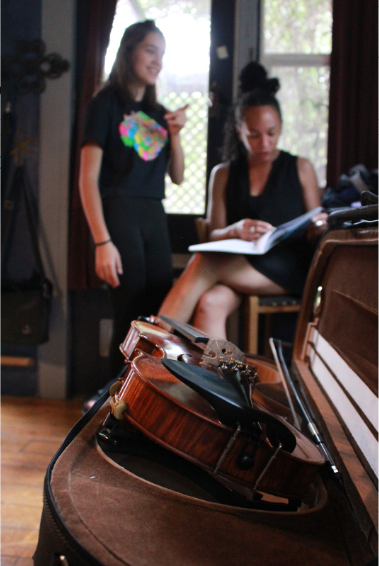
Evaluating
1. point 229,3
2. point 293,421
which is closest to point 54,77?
point 229,3

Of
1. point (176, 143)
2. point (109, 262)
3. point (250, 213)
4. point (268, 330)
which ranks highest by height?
point (176, 143)

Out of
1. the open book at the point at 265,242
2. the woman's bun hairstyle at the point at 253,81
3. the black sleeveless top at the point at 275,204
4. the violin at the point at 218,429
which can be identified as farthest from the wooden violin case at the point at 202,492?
the woman's bun hairstyle at the point at 253,81

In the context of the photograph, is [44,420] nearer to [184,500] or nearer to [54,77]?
[54,77]

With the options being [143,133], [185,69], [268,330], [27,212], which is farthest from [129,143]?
[268,330]

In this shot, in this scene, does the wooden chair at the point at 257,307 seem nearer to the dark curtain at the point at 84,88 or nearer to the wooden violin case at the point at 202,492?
the dark curtain at the point at 84,88

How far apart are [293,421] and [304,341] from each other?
0.26 m

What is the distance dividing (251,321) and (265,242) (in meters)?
0.42

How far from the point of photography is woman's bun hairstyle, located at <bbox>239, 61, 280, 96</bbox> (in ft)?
3.82

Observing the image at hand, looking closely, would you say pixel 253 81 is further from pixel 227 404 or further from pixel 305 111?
pixel 227 404

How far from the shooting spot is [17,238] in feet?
5.49

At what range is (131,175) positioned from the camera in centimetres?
101

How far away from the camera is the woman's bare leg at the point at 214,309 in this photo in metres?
1.14

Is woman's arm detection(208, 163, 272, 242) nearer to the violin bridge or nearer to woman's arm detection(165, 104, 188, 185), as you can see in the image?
woman's arm detection(165, 104, 188, 185)

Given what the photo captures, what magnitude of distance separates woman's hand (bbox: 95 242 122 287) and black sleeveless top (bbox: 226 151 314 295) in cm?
27
